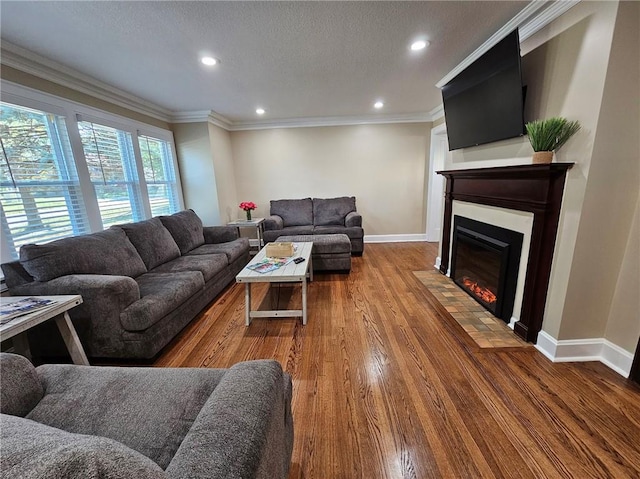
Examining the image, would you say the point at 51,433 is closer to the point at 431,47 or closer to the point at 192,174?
the point at 431,47

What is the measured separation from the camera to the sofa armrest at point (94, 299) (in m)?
1.77

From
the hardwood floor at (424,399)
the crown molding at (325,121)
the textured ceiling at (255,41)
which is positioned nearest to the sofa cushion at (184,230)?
the hardwood floor at (424,399)

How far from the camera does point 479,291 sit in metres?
2.66

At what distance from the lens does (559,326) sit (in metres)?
1.79

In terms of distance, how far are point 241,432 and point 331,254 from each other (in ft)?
9.24

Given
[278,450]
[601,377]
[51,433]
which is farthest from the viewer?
[601,377]

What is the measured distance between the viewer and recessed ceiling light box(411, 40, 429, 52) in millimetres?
2129

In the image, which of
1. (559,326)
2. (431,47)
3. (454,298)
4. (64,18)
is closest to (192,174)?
(64,18)

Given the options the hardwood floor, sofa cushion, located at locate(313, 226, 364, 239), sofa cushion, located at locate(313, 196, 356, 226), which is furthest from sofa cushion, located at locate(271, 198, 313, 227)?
the hardwood floor

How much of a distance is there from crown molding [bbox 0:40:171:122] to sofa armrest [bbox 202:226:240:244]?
1.80 metres

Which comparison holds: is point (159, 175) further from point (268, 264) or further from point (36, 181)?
point (268, 264)

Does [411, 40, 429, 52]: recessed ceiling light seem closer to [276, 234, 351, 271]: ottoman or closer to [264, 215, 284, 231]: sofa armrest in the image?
[276, 234, 351, 271]: ottoman

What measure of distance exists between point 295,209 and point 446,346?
3486 mm

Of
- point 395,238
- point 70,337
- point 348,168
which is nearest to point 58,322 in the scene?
point 70,337
